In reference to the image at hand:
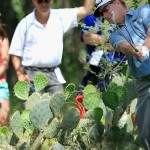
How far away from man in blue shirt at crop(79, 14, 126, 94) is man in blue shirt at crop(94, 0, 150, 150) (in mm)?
1564

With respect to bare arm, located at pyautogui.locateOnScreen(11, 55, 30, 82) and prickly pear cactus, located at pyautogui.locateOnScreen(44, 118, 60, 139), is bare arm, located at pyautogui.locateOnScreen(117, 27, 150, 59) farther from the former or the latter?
bare arm, located at pyautogui.locateOnScreen(11, 55, 30, 82)

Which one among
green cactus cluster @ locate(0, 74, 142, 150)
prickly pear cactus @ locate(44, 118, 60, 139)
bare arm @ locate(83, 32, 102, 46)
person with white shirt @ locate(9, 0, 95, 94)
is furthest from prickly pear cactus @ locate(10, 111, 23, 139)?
person with white shirt @ locate(9, 0, 95, 94)

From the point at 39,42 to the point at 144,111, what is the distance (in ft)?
9.36

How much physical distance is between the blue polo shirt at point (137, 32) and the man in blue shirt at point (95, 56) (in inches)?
65.2

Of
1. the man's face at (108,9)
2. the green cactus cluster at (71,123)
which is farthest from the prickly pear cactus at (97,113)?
the man's face at (108,9)

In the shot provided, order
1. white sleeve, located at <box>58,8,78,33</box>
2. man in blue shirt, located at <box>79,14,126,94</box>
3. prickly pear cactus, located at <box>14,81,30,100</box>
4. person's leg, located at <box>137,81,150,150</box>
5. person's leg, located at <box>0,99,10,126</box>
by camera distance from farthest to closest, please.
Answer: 1. white sleeve, located at <box>58,8,78,33</box>
2. person's leg, located at <box>0,99,10,126</box>
3. man in blue shirt, located at <box>79,14,126,94</box>
4. prickly pear cactus, located at <box>14,81,30,100</box>
5. person's leg, located at <box>137,81,150,150</box>

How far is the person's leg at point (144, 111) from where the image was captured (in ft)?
22.7

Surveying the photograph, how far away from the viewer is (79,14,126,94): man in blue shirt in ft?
29.0

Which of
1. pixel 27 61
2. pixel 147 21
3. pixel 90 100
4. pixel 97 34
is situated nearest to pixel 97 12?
pixel 147 21

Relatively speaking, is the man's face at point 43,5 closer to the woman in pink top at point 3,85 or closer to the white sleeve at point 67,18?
the white sleeve at point 67,18

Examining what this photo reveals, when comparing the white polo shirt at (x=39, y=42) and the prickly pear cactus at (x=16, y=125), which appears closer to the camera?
the prickly pear cactus at (x=16, y=125)

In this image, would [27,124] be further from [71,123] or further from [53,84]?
[53,84]

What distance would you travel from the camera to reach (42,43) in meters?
9.59

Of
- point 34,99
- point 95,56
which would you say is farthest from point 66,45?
point 34,99
